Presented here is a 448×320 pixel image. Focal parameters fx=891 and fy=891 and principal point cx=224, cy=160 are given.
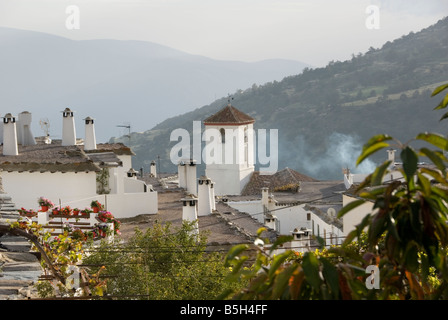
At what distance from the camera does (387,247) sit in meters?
4.92

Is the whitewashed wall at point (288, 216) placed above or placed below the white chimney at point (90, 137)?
below

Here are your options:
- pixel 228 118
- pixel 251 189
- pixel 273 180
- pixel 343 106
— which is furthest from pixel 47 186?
pixel 343 106

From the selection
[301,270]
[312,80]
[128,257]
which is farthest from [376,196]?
[312,80]

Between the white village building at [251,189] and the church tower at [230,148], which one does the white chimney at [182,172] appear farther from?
the church tower at [230,148]

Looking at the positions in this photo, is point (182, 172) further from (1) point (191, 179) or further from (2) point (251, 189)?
(2) point (251, 189)

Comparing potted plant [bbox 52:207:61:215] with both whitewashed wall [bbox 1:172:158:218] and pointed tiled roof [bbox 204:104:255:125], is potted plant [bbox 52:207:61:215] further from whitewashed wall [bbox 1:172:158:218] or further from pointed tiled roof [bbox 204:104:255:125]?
pointed tiled roof [bbox 204:104:255:125]

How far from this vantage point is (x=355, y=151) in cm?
11169

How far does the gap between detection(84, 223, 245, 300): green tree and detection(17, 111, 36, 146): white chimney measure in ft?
37.6

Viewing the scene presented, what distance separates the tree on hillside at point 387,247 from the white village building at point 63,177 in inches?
680

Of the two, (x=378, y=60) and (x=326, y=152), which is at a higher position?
(x=378, y=60)

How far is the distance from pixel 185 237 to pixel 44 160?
735cm

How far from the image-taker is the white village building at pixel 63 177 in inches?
923

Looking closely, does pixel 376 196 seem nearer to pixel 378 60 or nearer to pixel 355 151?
pixel 355 151

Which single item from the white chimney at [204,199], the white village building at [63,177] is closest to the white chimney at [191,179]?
the white village building at [63,177]
